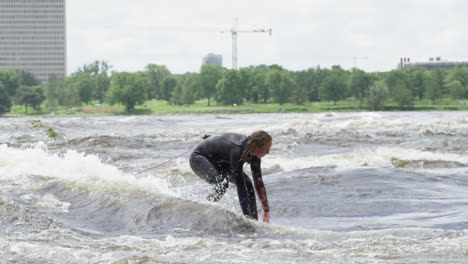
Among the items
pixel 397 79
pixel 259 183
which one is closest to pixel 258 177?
pixel 259 183

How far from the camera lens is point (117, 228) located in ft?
30.6

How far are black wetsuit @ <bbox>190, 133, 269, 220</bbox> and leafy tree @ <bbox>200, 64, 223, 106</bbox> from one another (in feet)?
547

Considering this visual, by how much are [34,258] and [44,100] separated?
181 meters

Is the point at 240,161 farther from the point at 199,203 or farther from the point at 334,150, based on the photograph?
the point at 334,150

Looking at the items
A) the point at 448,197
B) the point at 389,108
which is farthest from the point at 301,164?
the point at 389,108

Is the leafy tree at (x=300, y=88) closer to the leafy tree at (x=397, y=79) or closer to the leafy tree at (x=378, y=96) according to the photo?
the leafy tree at (x=397, y=79)

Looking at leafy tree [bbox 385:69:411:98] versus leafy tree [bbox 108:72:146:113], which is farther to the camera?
leafy tree [bbox 385:69:411:98]

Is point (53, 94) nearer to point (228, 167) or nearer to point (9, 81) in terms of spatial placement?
point (9, 81)

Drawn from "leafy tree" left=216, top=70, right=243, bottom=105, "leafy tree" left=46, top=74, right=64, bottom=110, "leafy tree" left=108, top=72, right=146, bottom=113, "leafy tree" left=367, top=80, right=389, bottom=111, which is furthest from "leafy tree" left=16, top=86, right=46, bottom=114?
"leafy tree" left=367, top=80, right=389, bottom=111

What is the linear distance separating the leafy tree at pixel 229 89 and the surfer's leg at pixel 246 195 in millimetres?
155664

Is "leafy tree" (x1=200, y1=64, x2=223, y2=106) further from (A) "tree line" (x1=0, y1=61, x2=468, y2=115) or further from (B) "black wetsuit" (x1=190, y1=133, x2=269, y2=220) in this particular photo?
(B) "black wetsuit" (x1=190, y1=133, x2=269, y2=220)

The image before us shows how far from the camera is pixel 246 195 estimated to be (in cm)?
899

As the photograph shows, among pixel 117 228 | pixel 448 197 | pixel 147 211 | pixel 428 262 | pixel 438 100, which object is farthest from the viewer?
pixel 438 100

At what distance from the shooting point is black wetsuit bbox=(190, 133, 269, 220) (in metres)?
8.63
